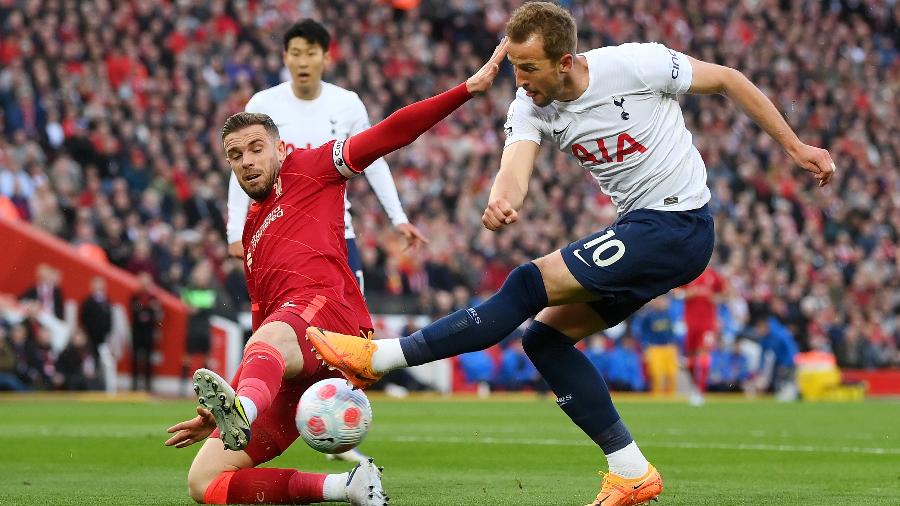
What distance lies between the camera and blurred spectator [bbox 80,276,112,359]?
66.0ft

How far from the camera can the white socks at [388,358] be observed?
6.24 meters

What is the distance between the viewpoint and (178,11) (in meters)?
25.4

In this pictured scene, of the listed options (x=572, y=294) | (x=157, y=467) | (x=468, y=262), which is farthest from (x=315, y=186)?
(x=468, y=262)

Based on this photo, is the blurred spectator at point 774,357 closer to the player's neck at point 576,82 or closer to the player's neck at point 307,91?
the player's neck at point 307,91

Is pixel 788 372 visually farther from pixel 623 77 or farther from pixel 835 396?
pixel 623 77

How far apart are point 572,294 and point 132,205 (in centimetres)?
1600

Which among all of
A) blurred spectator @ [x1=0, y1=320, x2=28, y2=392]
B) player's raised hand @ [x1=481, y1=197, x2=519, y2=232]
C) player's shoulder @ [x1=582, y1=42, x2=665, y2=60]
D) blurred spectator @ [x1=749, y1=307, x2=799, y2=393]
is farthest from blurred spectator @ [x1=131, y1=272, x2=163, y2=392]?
player's raised hand @ [x1=481, y1=197, x2=519, y2=232]

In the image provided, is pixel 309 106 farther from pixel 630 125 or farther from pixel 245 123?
pixel 630 125

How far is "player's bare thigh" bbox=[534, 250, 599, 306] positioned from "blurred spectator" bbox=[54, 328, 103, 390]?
14.5 meters

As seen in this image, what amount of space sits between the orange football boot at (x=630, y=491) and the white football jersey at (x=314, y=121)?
330 cm

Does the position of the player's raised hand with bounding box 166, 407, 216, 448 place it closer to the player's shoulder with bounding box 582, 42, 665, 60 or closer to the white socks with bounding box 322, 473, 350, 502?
the white socks with bounding box 322, 473, 350, 502

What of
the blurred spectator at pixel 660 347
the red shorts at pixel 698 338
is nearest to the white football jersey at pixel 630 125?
the red shorts at pixel 698 338

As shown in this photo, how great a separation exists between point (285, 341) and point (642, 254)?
1.60 meters

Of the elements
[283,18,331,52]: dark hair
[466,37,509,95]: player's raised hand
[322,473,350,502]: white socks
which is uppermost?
[283,18,331,52]: dark hair
